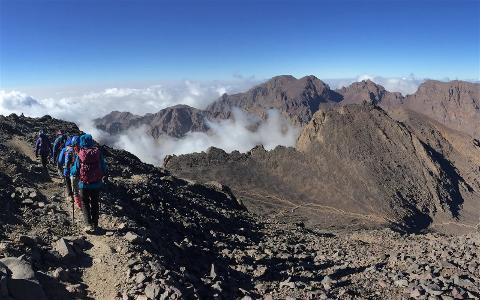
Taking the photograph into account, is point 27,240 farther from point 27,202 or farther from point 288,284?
point 288,284

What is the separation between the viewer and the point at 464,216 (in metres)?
78.3

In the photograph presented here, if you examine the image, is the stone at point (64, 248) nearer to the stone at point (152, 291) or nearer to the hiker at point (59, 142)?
the stone at point (152, 291)

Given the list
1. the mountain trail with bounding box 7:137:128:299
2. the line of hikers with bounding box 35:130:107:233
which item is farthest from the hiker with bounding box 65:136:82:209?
the mountain trail with bounding box 7:137:128:299

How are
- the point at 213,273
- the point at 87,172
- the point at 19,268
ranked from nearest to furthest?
the point at 19,268 → the point at 87,172 → the point at 213,273

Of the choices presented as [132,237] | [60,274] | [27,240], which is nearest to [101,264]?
[60,274]

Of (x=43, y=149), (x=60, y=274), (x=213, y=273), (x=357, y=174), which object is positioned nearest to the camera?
(x=60, y=274)

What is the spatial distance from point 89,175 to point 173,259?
331 cm

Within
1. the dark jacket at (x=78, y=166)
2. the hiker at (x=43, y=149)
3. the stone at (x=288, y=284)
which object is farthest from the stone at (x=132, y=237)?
the hiker at (x=43, y=149)

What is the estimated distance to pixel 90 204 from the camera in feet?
41.0

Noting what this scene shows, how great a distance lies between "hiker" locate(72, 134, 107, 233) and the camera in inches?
472

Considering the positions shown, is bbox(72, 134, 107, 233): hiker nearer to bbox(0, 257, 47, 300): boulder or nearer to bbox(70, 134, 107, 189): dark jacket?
bbox(70, 134, 107, 189): dark jacket

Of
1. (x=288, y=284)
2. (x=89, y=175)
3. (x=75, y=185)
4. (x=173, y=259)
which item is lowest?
(x=288, y=284)

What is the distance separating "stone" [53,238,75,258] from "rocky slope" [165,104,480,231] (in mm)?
54684

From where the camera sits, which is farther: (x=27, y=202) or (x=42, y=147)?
(x=42, y=147)
